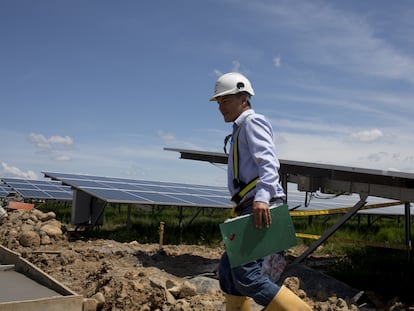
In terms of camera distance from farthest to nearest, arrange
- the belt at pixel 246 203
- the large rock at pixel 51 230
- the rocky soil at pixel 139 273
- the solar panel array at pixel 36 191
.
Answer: the solar panel array at pixel 36 191, the large rock at pixel 51 230, the rocky soil at pixel 139 273, the belt at pixel 246 203

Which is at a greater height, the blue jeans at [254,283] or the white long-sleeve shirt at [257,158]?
the white long-sleeve shirt at [257,158]

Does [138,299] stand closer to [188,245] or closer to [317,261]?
[317,261]

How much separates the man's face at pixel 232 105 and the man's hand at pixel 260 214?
0.68 meters

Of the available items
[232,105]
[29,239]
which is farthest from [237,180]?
[29,239]

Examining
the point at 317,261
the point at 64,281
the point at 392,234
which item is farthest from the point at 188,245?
the point at 392,234

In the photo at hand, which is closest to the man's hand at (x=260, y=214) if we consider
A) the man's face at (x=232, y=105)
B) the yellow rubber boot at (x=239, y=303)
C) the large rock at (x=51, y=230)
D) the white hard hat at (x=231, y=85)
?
the yellow rubber boot at (x=239, y=303)

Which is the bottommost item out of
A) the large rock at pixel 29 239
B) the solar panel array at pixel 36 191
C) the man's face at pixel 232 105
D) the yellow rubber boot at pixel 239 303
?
the large rock at pixel 29 239

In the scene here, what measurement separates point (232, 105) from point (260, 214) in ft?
2.59

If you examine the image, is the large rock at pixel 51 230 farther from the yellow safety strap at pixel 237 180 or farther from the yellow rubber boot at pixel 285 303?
the yellow rubber boot at pixel 285 303

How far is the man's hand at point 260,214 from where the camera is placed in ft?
8.49

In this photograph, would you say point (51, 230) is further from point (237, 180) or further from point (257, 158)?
point (257, 158)

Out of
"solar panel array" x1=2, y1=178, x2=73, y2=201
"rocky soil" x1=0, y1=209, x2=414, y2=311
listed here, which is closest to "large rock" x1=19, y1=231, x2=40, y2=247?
"rocky soil" x1=0, y1=209, x2=414, y2=311

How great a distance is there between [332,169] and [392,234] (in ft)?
22.0

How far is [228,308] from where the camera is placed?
2861 mm
